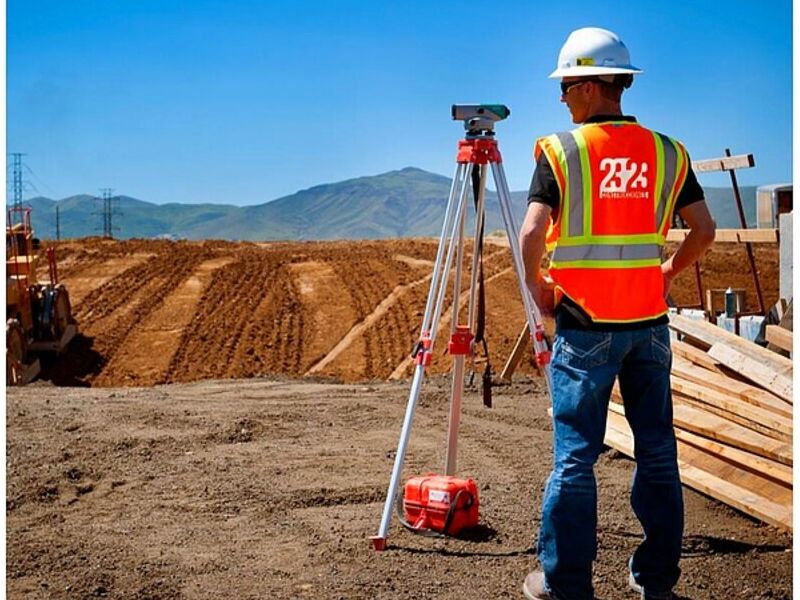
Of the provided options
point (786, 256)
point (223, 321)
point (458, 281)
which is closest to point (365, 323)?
point (223, 321)

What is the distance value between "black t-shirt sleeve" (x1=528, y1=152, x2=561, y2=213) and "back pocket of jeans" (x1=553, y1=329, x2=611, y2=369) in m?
0.50

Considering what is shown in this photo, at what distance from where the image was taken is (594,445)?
405 cm

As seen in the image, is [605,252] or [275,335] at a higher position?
[605,252]

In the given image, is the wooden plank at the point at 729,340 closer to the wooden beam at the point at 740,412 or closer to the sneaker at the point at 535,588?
the wooden beam at the point at 740,412

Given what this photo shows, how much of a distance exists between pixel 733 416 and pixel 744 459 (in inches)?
21.3

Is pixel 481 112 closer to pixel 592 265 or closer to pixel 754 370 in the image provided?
pixel 592 265

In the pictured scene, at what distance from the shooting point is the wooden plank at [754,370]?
6.47m

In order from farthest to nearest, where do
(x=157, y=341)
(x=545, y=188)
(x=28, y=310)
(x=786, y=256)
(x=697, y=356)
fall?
1. (x=157, y=341)
2. (x=28, y=310)
3. (x=786, y=256)
4. (x=697, y=356)
5. (x=545, y=188)

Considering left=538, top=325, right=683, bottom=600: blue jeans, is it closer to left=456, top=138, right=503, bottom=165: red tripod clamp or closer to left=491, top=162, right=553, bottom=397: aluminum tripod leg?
left=491, top=162, right=553, bottom=397: aluminum tripod leg

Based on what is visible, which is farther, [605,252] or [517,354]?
[517,354]

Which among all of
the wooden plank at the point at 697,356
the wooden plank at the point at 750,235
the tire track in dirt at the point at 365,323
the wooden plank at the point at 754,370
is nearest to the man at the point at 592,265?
the wooden plank at the point at 754,370

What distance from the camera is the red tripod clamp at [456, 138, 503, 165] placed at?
5227 mm

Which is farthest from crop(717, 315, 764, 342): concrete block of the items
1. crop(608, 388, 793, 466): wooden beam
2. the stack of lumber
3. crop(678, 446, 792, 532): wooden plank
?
crop(678, 446, 792, 532): wooden plank

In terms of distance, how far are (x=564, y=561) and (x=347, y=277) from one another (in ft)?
76.0
